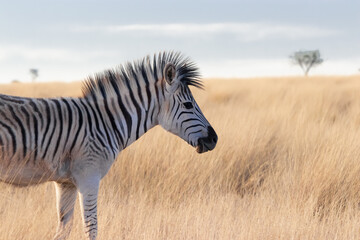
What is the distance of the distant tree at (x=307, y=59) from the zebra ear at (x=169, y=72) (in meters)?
45.6

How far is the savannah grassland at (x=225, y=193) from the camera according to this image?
407cm

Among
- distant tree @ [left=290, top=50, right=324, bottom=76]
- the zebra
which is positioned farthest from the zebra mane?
distant tree @ [left=290, top=50, right=324, bottom=76]

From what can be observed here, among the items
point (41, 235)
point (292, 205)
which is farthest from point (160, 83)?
point (292, 205)

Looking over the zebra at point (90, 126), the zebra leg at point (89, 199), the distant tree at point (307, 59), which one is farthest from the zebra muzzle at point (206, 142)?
the distant tree at point (307, 59)

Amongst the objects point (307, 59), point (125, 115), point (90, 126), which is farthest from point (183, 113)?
point (307, 59)

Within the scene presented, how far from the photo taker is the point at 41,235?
398cm

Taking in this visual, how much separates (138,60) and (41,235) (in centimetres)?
166

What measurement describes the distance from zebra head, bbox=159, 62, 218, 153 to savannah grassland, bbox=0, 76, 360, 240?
0.70 metres

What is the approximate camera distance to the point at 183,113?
13.1 ft

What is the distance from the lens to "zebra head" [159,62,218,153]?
3.98 m

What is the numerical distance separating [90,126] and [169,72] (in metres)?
0.77

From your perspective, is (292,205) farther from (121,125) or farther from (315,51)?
(315,51)

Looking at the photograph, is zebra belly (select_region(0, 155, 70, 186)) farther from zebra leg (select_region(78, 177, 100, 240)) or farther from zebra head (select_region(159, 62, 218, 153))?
zebra head (select_region(159, 62, 218, 153))

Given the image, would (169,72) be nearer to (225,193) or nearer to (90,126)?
(90,126)
